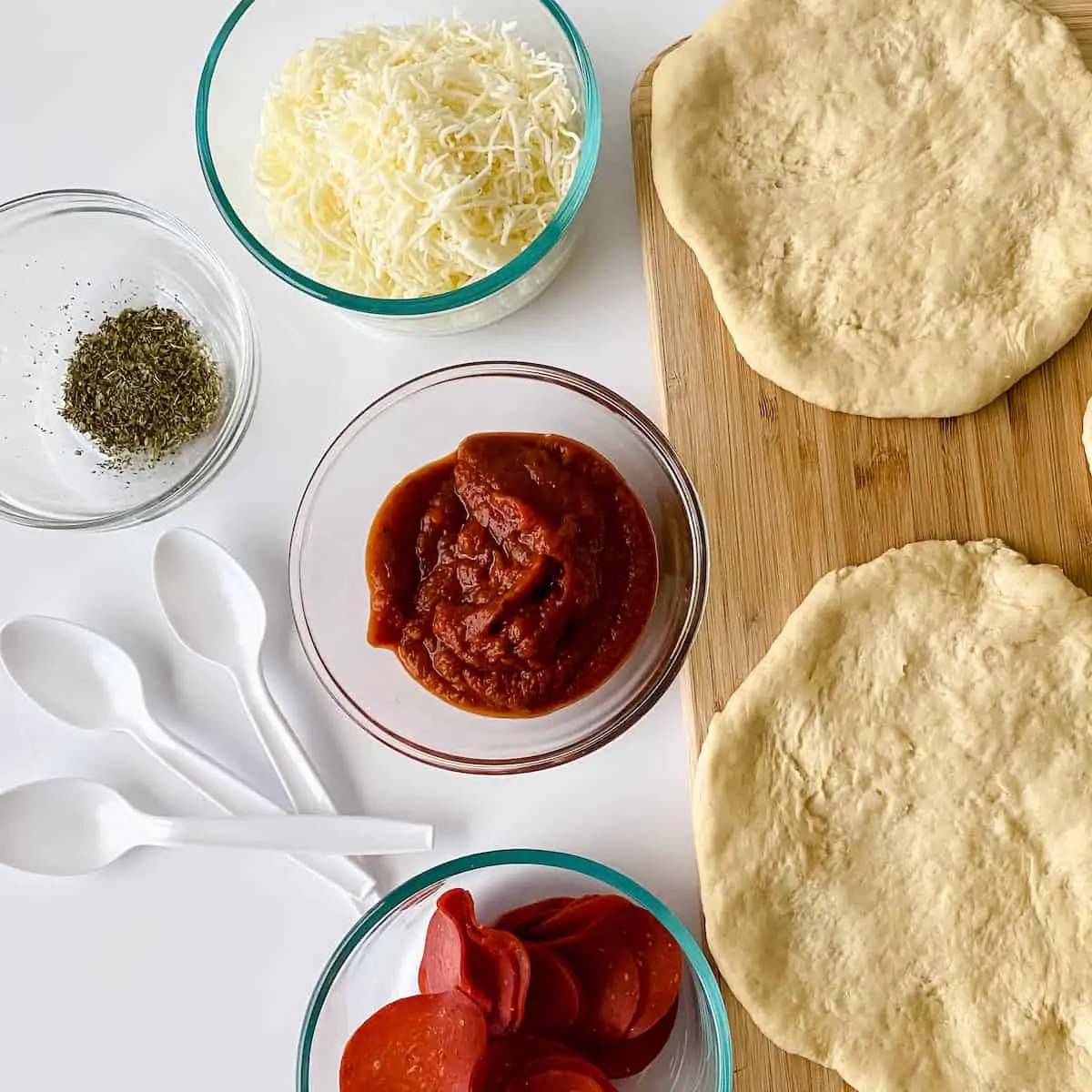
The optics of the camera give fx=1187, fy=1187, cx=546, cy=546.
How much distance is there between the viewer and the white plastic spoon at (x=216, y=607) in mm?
2260

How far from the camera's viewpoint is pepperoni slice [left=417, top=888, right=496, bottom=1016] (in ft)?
6.54

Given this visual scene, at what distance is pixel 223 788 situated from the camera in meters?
2.26

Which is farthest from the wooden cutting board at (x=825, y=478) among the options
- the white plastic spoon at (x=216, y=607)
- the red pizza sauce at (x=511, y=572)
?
the white plastic spoon at (x=216, y=607)

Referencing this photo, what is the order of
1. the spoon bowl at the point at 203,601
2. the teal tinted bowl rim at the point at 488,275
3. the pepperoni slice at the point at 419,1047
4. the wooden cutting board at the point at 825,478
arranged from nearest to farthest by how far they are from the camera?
the pepperoni slice at the point at 419,1047, the teal tinted bowl rim at the point at 488,275, the wooden cutting board at the point at 825,478, the spoon bowl at the point at 203,601

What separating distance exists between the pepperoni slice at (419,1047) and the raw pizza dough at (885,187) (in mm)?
1228

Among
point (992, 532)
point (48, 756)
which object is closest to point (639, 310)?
point (992, 532)

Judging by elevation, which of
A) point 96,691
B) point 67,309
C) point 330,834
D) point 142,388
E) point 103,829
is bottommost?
point 330,834

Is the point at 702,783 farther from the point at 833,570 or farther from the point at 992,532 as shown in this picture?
the point at 992,532

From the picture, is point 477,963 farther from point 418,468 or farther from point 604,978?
point 418,468

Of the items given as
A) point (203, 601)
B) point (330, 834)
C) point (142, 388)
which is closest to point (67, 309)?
point (142, 388)

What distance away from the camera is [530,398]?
7.35 feet

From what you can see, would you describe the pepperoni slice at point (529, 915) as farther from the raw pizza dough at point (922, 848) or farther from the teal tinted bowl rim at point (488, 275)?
the teal tinted bowl rim at point (488, 275)

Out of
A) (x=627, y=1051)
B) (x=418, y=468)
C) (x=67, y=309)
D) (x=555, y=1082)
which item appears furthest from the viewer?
(x=67, y=309)

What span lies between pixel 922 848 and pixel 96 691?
155 cm
